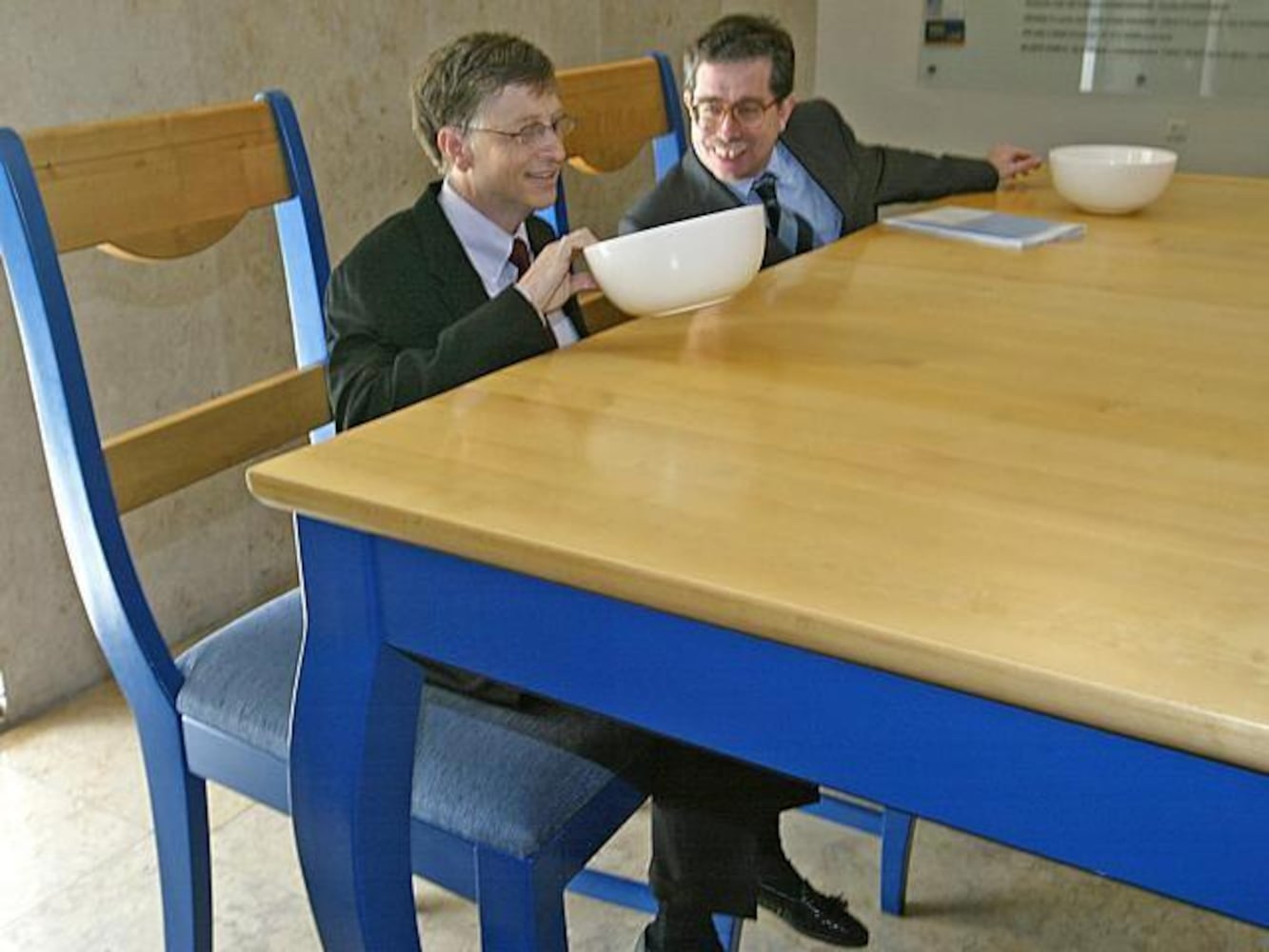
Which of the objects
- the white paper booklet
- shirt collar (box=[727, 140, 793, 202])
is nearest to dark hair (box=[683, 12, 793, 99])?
shirt collar (box=[727, 140, 793, 202])

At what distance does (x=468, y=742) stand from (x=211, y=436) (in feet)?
1.34

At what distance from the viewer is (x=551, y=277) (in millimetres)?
1211

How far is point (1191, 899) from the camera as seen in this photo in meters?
0.68

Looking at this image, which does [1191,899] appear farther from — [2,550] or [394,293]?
[2,550]

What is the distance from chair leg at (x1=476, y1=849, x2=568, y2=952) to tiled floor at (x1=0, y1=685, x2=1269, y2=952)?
21.2 inches

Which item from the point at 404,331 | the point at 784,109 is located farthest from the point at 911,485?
the point at 784,109

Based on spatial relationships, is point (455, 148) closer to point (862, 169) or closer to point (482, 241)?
point (482, 241)

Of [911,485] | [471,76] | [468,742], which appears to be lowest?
[468,742]

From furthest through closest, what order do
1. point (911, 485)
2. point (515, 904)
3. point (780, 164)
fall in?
point (780, 164) < point (515, 904) < point (911, 485)

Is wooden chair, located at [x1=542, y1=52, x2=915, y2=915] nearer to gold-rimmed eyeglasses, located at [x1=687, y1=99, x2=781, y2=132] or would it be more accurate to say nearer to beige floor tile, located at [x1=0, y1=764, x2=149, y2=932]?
gold-rimmed eyeglasses, located at [x1=687, y1=99, x2=781, y2=132]

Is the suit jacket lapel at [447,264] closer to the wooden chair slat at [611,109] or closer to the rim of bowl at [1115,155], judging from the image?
the wooden chair slat at [611,109]

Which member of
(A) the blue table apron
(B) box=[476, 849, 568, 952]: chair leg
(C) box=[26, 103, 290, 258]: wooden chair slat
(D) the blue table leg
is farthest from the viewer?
(C) box=[26, 103, 290, 258]: wooden chair slat

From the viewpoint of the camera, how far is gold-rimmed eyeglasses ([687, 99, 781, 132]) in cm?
180

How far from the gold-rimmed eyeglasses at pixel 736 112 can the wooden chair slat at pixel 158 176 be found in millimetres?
649
